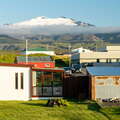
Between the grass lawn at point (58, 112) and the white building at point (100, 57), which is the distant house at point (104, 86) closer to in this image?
the grass lawn at point (58, 112)

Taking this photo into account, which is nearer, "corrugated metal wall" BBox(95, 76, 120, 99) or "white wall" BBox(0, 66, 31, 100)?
"corrugated metal wall" BBox(95, 76, 120, 99)

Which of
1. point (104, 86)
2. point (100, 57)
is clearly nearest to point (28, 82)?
point (104, 86)

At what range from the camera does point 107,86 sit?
2795 centimetres

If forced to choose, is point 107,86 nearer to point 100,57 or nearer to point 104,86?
point 104,86

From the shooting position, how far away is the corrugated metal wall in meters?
27.9

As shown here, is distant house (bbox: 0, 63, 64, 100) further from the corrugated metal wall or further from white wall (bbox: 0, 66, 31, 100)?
the corrugated metal wall

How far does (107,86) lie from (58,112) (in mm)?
6876

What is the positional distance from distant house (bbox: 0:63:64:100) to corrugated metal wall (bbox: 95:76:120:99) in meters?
3.99

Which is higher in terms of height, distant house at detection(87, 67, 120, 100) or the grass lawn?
distant house at detection(87, 67, 120, 100)

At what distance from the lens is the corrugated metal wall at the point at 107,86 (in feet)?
91.4

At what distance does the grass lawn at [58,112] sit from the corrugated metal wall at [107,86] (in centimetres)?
252

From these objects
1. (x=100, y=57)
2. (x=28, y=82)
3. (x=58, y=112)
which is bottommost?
(x=58, y=112)

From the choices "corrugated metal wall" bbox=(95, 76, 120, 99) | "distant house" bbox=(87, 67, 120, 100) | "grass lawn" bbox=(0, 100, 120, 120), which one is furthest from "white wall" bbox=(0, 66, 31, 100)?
"corrugated metal wall" bbox=(95, 76, 120, 99)

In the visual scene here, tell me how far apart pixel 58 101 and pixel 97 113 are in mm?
3706
